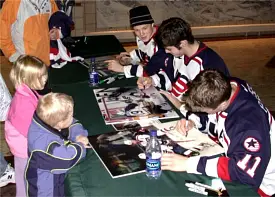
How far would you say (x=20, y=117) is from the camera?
244cm

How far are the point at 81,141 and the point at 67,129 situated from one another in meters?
0.15

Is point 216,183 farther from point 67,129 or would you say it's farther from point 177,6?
point 177,6

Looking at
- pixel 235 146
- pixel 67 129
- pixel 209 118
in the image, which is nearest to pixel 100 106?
pixel 67 129

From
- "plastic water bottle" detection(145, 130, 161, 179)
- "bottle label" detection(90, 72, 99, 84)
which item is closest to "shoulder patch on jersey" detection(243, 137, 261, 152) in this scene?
"plastic water bottle" detection(145, 130, 161, 179)

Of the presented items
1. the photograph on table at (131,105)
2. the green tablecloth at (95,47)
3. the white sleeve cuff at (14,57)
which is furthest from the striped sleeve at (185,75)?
the white sleeve cuff at (14,57)

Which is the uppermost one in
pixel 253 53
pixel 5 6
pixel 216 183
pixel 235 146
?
pixel 5 6

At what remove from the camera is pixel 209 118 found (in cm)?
240

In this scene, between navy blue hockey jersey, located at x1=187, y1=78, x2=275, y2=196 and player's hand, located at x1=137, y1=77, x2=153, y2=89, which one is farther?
player's hand, located at x1=137, y1=77, x2=153, y2=89

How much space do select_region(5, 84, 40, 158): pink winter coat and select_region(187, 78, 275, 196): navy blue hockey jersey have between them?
1.04 m

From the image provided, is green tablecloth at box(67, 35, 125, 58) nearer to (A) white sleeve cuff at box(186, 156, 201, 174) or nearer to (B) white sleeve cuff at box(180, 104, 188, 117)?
(B) white sleeve cuff at box(180, 104, 188, 117)

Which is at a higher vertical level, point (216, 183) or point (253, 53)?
point (216, 183)

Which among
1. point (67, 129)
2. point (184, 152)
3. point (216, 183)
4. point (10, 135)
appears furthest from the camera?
point (10, 135)

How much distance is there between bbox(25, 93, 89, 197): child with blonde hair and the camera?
2.05 meters

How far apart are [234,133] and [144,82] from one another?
1288 mm
